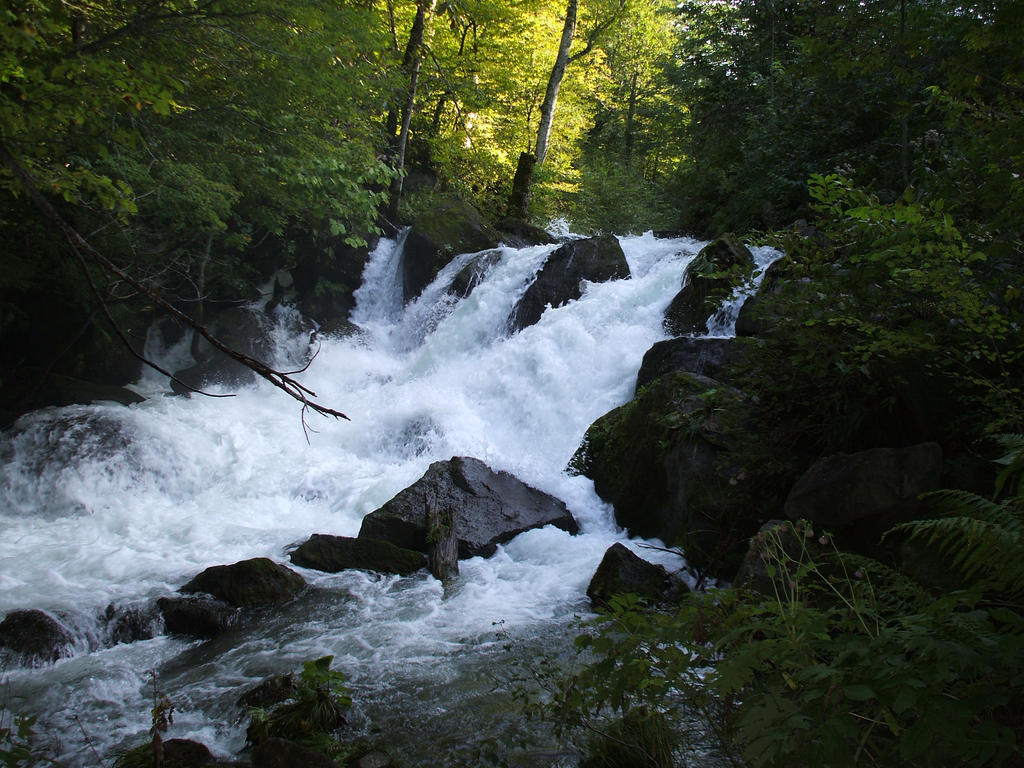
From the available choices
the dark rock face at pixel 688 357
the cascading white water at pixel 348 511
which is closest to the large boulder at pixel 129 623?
the cascading white water at pixel 348 511

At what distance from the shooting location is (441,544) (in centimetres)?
668

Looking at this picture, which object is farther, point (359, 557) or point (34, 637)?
point (359, 557)

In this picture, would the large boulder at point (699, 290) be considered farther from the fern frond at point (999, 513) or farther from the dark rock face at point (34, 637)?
the dark rock face at point (34, 637)

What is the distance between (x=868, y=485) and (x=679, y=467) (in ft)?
8.68

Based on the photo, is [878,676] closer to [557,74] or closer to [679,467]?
[679,467]

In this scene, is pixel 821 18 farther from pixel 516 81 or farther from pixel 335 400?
pixel 516 81

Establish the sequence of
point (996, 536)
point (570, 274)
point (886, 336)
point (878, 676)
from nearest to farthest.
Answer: point (878, 676), point (996, 536), point (886, 336), point (570, 274)

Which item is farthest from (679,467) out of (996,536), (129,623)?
(129,623)

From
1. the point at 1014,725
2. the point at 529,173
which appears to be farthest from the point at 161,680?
the point at 529,173

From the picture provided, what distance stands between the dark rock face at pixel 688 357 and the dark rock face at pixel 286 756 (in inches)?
224

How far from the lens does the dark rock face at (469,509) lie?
23.1 feet

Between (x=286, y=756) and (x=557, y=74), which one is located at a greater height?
(x=557, y=74)

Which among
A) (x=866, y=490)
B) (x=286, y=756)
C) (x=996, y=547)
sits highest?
(x=996, y=547)

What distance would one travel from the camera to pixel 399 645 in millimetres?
5004
